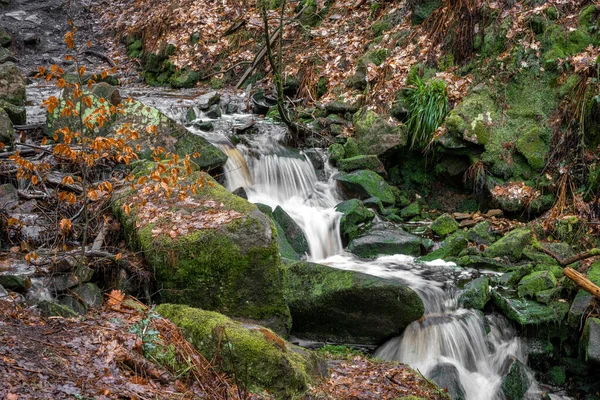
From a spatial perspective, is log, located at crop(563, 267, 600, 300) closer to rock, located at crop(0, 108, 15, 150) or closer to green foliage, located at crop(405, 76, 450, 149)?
green foliage, located at crop(405, 76, 450, 149)

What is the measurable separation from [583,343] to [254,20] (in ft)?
35.8

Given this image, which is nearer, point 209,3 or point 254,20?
point 254,20

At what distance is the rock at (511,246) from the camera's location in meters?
7.93

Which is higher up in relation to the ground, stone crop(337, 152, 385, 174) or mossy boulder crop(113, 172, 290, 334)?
stone crop(337, 152, 385, 174)

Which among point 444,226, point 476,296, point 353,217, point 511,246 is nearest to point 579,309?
point 476,296

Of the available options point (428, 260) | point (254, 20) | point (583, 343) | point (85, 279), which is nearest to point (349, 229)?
point (428, 260)

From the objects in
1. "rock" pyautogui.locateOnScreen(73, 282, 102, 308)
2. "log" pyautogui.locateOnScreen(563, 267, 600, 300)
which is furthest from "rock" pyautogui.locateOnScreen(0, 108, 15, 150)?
"log" pyautogui.locateOnScreen(563, 267, 600, 300)

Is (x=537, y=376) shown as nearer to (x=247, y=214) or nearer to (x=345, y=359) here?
(x=345, y=359)

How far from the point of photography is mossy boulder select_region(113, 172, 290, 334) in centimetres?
568

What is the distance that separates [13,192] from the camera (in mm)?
7137

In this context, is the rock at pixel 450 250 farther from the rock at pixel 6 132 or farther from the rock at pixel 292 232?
the rock at pixel 6 132

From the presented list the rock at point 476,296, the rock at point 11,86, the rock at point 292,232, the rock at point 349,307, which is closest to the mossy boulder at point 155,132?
the rock at point 292,232

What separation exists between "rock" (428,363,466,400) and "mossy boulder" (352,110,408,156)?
4633mm

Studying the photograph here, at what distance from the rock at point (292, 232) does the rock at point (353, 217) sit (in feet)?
2.17
